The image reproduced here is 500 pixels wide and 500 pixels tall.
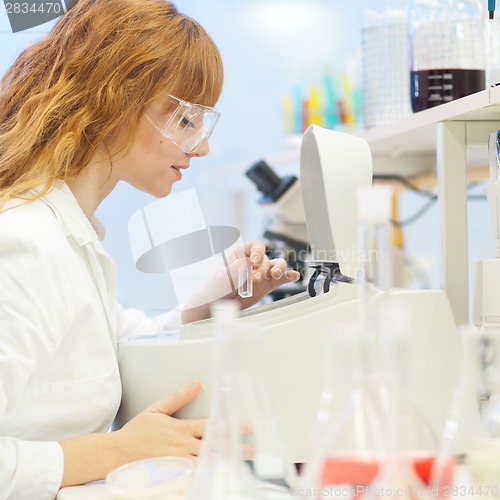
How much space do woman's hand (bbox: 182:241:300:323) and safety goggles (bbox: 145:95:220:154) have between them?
7.6 inches

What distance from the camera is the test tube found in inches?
45.2

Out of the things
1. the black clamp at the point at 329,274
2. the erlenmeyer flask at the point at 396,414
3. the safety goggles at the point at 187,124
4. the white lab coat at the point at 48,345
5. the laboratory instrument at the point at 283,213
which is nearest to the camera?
the erlenmeyer flask at the point at 396,414

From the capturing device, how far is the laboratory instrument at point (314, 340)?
A: 0.88 meters

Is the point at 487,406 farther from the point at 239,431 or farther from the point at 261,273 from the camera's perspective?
the point at 261,273

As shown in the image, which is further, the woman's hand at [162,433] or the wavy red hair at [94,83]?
the wavy red hair at [94,83]

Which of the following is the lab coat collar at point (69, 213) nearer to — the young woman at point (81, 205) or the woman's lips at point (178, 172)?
the young woman at point (81, 205)

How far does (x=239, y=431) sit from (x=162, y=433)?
1.21 feet

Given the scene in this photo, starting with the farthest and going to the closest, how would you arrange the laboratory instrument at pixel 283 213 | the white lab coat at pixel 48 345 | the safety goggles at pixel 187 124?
the laboratory instrument at pixel 283 213, the safety goggles at pixel 187 124, the white lab coat at pixel 48 345

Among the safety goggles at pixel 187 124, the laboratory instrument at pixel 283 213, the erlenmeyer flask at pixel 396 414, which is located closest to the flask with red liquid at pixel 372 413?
the erlenmeyer flask at pixel 396 414

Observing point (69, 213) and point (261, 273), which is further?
point (261, 273)

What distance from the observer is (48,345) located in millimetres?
864

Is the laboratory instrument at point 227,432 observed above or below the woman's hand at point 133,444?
above

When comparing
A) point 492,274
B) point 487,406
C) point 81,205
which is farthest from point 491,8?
point 487,406

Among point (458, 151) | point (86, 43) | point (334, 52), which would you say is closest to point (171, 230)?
point (86, 43)
